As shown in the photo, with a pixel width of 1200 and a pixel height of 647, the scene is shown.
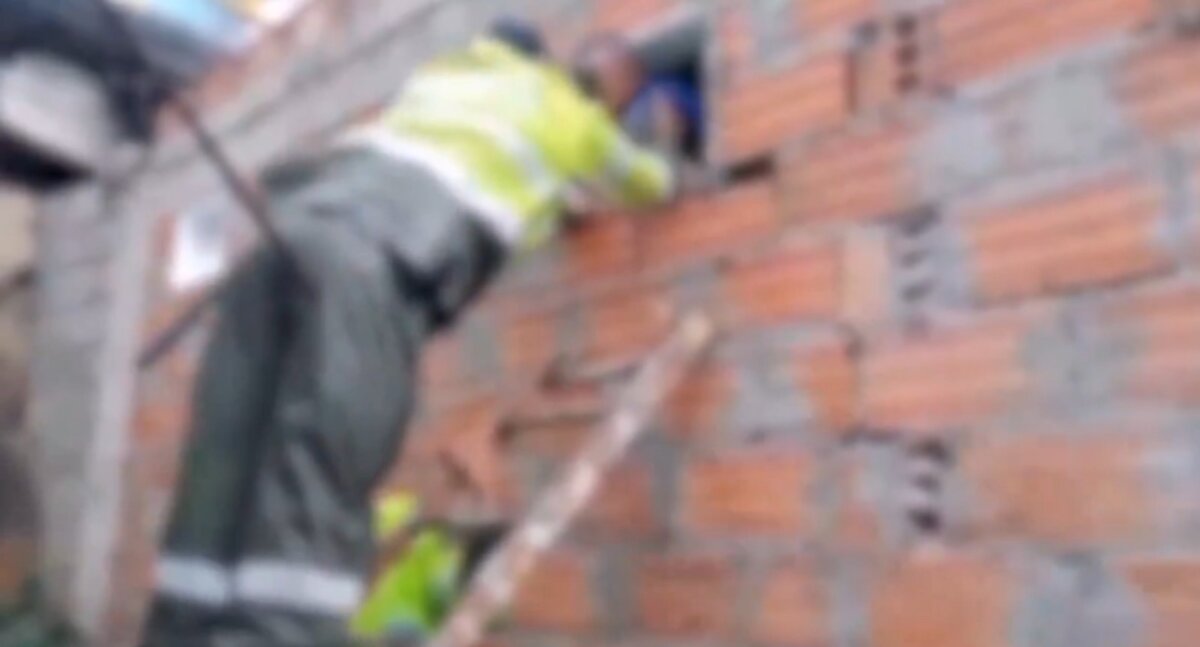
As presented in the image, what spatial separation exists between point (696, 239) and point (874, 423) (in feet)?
1.62

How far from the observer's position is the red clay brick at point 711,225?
2135 millimetres

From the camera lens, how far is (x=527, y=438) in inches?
97.0

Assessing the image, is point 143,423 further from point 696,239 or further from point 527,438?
point 696,239

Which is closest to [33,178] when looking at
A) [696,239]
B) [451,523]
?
[451,523]

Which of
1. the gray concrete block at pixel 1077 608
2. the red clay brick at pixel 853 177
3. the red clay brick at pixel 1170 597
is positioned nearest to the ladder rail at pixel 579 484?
the red clay brick at pixel 853 177

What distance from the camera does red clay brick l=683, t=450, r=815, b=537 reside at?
195 cm

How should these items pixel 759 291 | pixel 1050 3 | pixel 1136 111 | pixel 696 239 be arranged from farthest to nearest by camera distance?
pixel 696 239
pixel 759 291
pixel 1050 3
pixel 1136 111

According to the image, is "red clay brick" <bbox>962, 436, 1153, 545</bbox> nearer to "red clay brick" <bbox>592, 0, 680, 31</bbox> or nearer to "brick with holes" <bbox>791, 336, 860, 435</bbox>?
"brick with holes" <bbox>791, 336, 860, 435</bbox>

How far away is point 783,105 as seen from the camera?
215cm

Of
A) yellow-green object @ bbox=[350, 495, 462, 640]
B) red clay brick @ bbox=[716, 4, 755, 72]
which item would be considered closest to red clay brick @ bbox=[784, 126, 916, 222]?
red clay brick @ bbox=[716, 4, 755, 72]

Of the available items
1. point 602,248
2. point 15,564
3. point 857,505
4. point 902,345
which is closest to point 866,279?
point 902,345

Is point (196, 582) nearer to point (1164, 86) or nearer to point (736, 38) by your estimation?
point (736, 38)

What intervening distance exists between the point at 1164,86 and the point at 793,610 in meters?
0.76

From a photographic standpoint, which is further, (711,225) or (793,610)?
(711,225)
